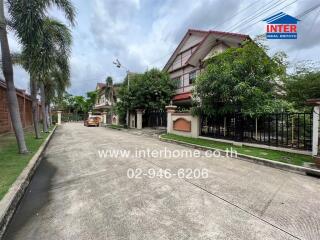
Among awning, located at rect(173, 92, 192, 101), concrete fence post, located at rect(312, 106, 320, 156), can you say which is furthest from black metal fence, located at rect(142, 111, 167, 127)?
concrete fence post, located at rect(312, 106, 320, 156)

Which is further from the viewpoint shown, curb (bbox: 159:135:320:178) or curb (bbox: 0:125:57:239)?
curb (bbox: 159:135:320:178)

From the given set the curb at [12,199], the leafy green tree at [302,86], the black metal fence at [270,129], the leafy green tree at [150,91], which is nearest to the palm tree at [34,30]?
the curb at [12,199]

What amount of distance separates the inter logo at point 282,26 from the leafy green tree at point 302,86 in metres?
3.74

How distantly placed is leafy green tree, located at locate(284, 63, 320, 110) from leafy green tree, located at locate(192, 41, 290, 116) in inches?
157

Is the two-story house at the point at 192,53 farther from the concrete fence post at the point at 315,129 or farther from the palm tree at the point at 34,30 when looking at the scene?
the palm tree at the point at 34,30

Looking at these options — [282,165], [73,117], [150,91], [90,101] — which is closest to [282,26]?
[282,165]

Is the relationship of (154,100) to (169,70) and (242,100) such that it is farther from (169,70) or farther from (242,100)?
(242,100)

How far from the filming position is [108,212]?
335cm

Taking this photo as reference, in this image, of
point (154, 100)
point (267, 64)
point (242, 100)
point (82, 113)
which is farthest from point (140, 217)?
point (82, 113)

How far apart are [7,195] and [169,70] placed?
21270mm

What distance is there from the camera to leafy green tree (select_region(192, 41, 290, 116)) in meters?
9.35

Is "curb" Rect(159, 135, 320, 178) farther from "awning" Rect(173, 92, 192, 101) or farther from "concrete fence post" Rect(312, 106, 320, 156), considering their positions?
"awning" Rect(173, 92, 192, 101)

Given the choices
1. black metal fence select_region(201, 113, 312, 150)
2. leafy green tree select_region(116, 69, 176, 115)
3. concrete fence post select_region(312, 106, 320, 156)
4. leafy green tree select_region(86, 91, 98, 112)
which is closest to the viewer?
concrete fence post select_region(312, 106, 320, 156)

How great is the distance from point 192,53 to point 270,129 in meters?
11.4
